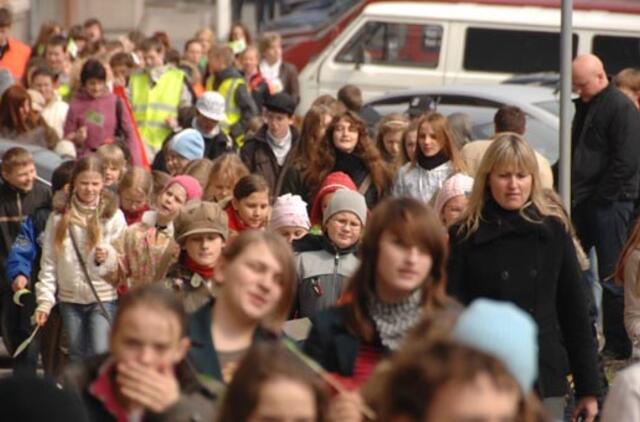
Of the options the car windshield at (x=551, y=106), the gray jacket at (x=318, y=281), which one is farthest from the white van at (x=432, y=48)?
the gray jacket at (x=318, y=281)

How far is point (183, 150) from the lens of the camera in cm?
1503

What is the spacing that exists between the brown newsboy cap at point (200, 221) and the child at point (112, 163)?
3.60 m

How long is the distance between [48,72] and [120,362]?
13.3 meters

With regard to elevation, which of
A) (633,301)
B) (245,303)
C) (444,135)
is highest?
(245,303)

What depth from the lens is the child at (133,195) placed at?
40.7 feet

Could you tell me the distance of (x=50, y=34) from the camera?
22266 millimetres

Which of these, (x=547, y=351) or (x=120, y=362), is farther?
(x=547, y=351)

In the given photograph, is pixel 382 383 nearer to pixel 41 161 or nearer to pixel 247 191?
pixel 247 191

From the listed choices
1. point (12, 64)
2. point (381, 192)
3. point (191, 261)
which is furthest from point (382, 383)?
point (12, 64)

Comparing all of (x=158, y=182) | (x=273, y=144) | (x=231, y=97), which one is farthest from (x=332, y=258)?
(x=231, y=97)

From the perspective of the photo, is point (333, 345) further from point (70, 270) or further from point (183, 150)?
point (183, 150)

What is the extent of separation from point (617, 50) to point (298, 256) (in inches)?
504

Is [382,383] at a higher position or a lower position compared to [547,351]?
higher

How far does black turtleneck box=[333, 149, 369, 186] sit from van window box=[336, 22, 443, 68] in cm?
1005
